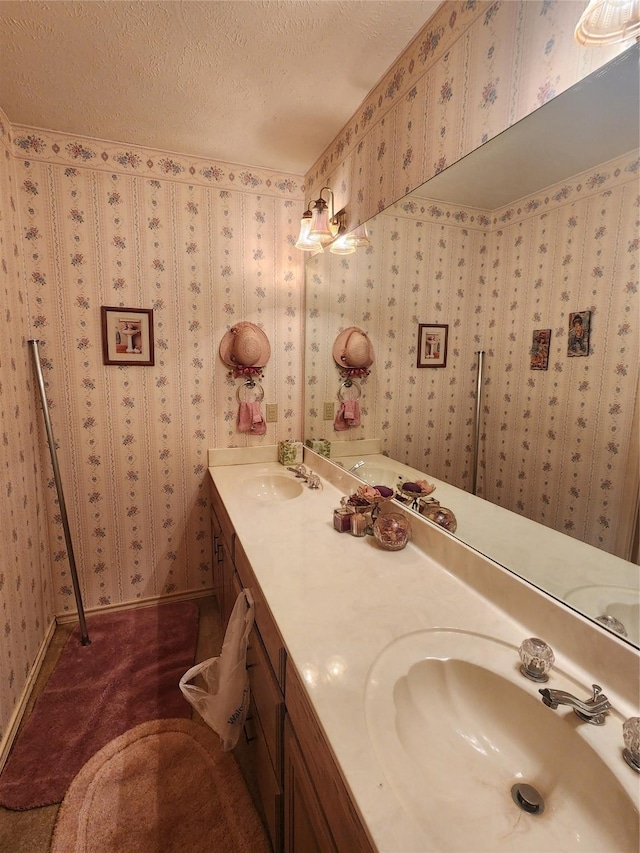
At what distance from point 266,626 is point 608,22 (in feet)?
4.58

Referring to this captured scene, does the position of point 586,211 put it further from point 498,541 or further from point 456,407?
point 498,541

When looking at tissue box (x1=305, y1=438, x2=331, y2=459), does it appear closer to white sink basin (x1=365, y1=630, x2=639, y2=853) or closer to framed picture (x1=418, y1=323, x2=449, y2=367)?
framed picture (x1=418, y1=323, x2=449, y2=367)

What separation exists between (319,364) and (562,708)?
1.67 metres

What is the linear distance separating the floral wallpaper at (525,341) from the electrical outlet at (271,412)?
0.91m

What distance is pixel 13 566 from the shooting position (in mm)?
1525

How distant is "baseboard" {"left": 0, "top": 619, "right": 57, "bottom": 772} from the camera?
1376 mm

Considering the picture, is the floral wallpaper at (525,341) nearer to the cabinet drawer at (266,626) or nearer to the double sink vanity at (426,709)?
the double sink vanity at (426,709)

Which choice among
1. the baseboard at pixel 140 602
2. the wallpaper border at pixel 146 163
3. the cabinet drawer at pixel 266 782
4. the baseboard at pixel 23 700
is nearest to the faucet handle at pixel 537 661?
the cabinet drawer at pixel 266 782

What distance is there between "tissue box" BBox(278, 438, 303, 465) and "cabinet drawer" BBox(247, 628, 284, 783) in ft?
3.67

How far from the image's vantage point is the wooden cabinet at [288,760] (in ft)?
2.08

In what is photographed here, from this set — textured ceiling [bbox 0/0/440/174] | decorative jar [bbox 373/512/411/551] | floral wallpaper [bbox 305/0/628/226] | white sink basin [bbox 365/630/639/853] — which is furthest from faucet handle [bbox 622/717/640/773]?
textured ceiling [bbox 0/0/440/174]

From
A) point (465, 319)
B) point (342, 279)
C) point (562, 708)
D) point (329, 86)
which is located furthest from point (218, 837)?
point (329, 86)

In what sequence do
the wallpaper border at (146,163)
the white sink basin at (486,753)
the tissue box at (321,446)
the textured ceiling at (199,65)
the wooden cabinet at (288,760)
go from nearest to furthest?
the white sink basin at (486,753) → the wooden cabinet at (288,760) → the textured ceiling at (199,65) → the wallpaper border at (146,163) → the tissue box at (321,446)

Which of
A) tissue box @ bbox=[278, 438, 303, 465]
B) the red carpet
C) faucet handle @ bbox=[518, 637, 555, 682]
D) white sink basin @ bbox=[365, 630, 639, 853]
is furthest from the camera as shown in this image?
tissue box @ bbox=[278, 438, 303, 465]
